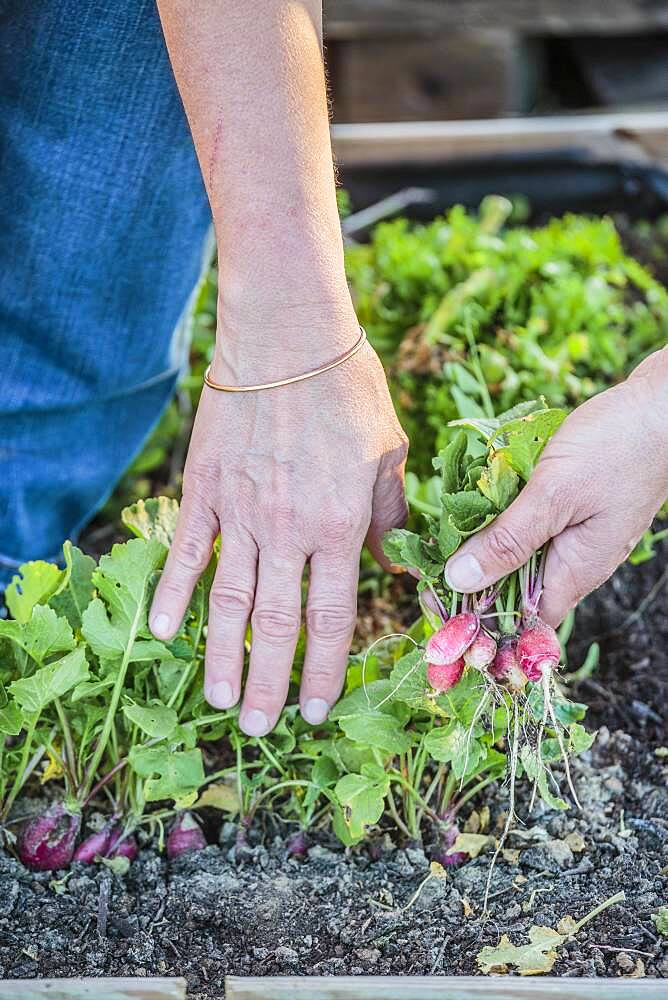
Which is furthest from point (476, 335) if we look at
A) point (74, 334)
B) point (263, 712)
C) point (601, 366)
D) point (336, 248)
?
point (263, 712)

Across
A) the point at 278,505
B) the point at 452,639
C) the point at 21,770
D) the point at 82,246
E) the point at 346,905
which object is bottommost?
the point at 346,905

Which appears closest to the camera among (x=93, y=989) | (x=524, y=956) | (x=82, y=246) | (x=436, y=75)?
(x=93, y=989)

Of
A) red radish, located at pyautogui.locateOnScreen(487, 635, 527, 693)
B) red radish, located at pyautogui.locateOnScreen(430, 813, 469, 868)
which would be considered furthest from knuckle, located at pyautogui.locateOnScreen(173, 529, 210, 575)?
red radish, located at pyautogui.locateOnScreen(430, 813, 469, 868)

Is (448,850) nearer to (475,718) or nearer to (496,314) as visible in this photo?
(475,718)

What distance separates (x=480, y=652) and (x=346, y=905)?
351 mm

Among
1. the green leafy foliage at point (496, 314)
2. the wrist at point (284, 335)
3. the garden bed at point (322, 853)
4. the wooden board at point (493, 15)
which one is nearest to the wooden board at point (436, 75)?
the wooden board at point (493, 15)

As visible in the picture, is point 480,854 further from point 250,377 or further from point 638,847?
point 250,377

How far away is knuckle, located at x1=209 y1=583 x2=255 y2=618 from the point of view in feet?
3.97

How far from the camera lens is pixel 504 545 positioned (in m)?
1.13

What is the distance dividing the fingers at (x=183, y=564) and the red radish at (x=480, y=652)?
30cm

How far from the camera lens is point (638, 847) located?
135 cm

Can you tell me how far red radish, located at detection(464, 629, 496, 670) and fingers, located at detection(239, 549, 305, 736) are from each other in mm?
188

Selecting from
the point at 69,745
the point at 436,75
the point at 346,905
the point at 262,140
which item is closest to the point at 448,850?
the point at 346,905

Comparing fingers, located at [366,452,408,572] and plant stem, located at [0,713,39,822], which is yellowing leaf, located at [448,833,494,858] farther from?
plant stem, located at [0,713,39,822]
